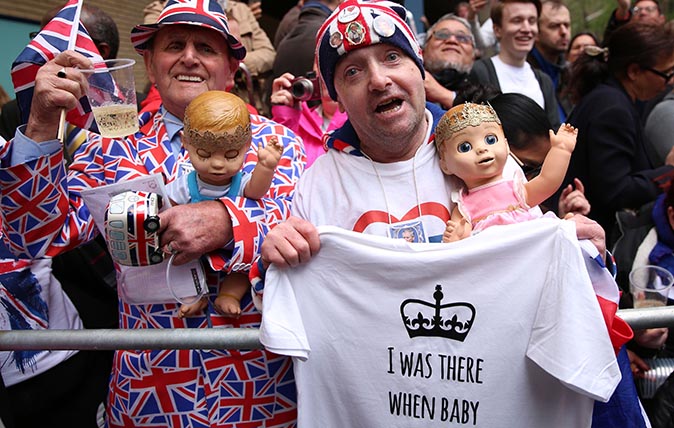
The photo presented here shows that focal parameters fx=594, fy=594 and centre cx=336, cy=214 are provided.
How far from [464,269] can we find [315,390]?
63cm

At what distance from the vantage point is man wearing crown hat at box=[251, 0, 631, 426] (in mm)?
2010

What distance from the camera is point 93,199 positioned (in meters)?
2.07

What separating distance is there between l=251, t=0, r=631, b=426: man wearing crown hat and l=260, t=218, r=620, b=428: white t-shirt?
0.21 meters

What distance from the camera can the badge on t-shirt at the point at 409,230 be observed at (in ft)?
6.52

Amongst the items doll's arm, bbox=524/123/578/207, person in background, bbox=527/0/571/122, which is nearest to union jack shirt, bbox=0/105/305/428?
doll's arm, bbox=524/123/578/207

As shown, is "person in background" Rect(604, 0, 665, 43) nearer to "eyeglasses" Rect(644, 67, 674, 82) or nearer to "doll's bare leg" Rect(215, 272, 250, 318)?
"eyeglasses" Rect(644, 67, 674, 82)

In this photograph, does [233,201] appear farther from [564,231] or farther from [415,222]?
[564,231]

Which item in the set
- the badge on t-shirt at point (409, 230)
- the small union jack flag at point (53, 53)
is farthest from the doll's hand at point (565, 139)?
the small union jack flag at point (53, 53)

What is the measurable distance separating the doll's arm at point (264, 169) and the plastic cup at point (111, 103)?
1.72 ft

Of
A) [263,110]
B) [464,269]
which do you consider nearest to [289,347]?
[464,269]

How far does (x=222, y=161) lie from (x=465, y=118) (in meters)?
0.83

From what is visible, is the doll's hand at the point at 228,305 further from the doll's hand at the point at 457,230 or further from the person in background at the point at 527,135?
the person in background at the point at 527,135

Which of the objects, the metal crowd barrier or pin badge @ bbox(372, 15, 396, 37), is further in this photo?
pin badge @ bbox(372, 15, 396, 37)

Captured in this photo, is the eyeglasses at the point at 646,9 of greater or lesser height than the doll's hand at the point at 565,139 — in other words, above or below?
above
